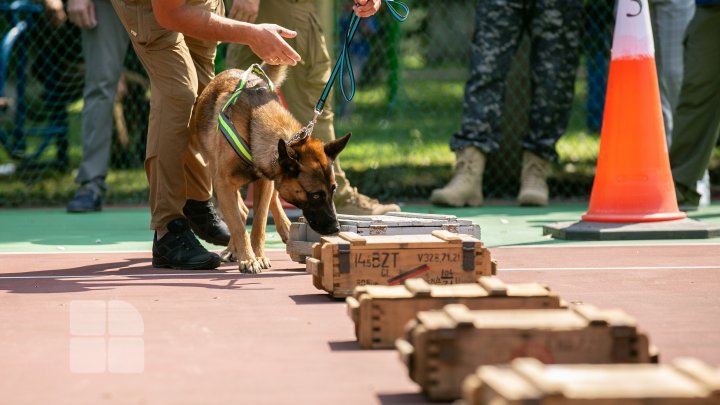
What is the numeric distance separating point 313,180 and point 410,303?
2.17 metres

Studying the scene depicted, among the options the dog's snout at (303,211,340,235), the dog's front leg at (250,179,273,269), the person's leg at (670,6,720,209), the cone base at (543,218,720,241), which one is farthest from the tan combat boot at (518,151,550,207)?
the dog's snout at (303,211,340,235)

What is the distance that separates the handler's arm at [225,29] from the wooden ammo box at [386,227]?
953mm

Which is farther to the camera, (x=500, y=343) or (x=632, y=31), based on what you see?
(x=632, y=31)

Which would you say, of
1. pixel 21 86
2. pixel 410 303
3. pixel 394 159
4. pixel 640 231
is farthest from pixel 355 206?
pixel 21 86

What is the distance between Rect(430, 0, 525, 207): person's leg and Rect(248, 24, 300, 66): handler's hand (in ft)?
12.8

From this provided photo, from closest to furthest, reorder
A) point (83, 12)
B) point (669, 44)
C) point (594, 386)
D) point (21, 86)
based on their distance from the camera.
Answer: point (594, 386)
point (669, 44)
point (83, 12)
point (21, 86)

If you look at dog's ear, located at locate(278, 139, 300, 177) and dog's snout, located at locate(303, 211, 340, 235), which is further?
dog's snout, located at locate(303, 211, 340, 235)

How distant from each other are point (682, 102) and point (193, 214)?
13.5 feet

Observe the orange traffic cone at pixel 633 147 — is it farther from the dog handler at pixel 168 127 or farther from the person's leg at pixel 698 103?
the dog handler at pixel 168 127

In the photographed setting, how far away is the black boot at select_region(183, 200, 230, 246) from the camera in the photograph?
7.10 meters

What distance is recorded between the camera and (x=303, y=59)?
27.3 feet

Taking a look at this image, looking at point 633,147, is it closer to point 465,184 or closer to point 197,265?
point 465,184

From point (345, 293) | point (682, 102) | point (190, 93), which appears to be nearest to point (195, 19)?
point (190, 93)

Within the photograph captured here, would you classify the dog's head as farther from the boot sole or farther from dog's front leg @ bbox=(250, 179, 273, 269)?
the boot sole
